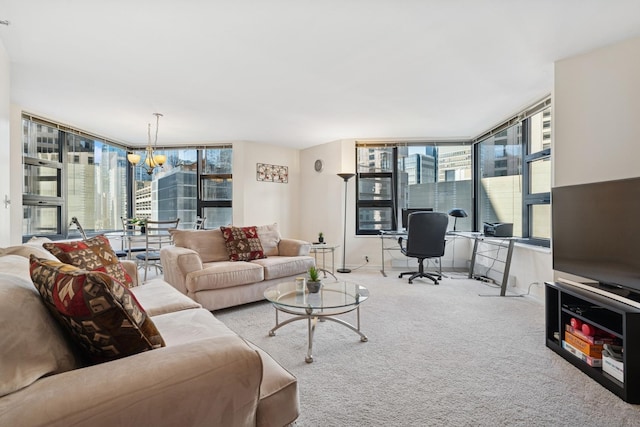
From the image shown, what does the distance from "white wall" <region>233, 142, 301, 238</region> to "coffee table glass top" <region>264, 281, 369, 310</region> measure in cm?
325

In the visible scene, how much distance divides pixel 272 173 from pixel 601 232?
16.0 feet

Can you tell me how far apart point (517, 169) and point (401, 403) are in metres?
3.71

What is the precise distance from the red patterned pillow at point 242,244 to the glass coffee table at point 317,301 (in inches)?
41.2

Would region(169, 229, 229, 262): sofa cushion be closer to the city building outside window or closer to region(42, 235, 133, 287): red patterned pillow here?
region(42, 235, 133, 287): red patterned pillow

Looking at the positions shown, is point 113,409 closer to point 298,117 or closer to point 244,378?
point 244,378

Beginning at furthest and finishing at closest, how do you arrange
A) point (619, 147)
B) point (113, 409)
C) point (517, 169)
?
point (517, 169)
point (619, 147)
point (113, 409)

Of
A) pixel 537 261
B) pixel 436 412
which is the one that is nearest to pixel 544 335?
pixel 537 261

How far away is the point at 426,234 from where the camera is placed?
169 inches

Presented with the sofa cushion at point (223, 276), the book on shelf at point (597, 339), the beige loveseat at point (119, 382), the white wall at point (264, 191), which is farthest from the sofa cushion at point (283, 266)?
the book on shelf at point (597, 339)

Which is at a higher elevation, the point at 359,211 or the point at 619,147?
the point at 619,147

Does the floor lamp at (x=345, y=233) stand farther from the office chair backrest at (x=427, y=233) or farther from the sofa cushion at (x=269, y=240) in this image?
the sofa cushion at (x=269, y=240)

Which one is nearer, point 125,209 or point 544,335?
point 544,335

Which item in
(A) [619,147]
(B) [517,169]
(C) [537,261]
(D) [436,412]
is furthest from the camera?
(B) [517,169]

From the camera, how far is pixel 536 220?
12.1ft
